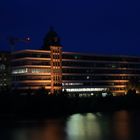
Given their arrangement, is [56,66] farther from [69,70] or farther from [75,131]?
[75,131]

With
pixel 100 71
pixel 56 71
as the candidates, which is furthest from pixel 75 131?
pixel 100 71

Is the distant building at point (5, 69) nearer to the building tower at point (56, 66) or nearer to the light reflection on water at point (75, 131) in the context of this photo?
the building tower at point (56, 66)

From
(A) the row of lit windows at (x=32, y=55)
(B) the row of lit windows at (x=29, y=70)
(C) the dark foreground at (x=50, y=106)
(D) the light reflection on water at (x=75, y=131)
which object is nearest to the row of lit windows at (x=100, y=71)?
(B) the row of lit windows at (x=29, y=70)

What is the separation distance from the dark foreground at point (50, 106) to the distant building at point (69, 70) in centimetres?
1477

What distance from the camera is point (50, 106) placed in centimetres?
6162

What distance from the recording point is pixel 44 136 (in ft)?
119

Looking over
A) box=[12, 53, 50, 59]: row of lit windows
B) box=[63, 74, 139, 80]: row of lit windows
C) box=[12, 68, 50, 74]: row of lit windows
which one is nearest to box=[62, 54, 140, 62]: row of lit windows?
box=[63, 74, 139, 80]: row of lit windows

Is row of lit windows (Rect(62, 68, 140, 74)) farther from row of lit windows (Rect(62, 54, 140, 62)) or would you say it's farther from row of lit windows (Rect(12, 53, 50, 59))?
row of lit windows (Rect(12, 53, 50, 59))

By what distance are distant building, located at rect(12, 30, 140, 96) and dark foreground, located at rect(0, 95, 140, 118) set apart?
14.8 metres

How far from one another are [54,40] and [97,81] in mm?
13453

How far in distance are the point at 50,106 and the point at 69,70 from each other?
2892cm

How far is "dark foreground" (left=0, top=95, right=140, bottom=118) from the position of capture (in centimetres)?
5812

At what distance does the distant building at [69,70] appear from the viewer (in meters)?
84.7

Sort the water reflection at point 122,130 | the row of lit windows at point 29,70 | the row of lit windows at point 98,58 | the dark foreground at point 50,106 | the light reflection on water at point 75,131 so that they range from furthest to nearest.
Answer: the row of lit windows at point 98,58 → the row of lit windows at point 29,70 → the dark foreground at point 50,106 → the light reflection on water at point 75,131 → the water reflection at point 122,130
